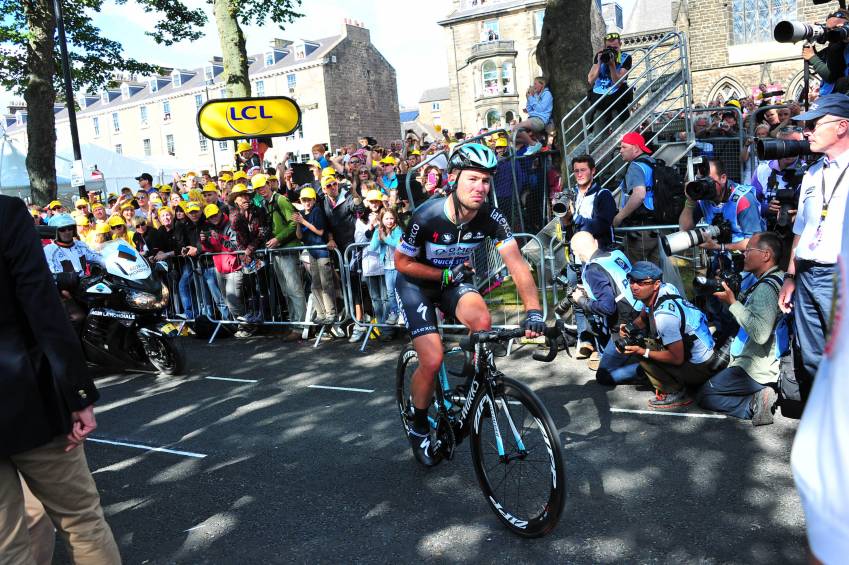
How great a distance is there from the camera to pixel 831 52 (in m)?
5.69

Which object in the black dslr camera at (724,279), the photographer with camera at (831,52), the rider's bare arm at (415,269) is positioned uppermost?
the photographer with camera at (831,52)

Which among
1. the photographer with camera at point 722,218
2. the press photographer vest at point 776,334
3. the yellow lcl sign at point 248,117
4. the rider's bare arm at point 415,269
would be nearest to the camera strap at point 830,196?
the press photographer vest at point 776,334

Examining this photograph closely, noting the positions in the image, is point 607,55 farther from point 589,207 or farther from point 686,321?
point 686,321

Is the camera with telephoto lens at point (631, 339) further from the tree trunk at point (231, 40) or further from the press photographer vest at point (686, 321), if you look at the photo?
the tree trunk at point (231, 40)

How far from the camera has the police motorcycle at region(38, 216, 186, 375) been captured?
27.1 feet

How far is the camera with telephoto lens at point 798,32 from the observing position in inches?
208

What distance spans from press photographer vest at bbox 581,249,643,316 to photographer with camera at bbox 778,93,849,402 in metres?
1.63

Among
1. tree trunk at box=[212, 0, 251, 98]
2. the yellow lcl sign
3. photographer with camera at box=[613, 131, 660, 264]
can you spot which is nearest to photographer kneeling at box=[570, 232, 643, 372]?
photographer with camera at box=[613, 131, 660, 264]

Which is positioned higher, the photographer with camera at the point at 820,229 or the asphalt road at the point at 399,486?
the photographer with camera at the point at 820,229

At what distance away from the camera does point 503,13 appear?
6756 cm

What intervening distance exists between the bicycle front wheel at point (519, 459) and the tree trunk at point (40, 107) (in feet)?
67.9

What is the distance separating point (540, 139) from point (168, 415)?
7.66 metres

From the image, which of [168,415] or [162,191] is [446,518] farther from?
[162,191]

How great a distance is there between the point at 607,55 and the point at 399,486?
7.98 metres
